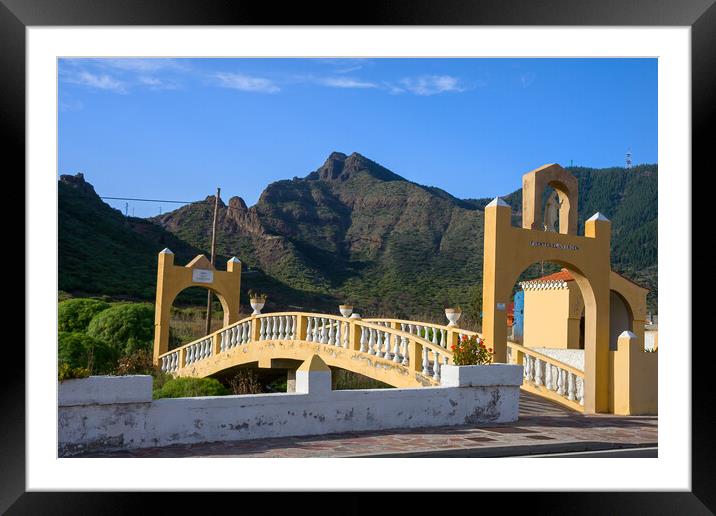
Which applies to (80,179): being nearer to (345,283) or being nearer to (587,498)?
(345,283)

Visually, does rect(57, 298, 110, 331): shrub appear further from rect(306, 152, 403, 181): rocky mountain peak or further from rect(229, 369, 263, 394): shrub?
rect(306, 152, 403, 181): rocky mountain peak

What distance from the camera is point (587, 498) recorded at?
7.18 m

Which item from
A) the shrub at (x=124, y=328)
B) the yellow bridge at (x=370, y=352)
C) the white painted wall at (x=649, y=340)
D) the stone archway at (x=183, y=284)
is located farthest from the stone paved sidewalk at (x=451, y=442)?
the shrub at (x=124, y=328)

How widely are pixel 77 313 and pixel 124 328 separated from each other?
2349 millimetres

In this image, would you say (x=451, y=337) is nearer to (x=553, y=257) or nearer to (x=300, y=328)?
(x=553, y=257)

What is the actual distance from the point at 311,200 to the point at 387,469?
185ft

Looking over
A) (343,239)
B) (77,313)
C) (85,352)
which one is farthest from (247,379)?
(343,239)

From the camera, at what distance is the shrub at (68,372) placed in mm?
8642

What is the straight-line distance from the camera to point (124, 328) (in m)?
24.0

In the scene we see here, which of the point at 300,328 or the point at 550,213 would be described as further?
the point at 300,328

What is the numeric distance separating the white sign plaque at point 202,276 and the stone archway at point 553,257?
1262 centimetres

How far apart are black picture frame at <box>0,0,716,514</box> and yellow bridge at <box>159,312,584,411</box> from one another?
5.81 m

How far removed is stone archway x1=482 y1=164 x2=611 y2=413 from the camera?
12438 millimetres

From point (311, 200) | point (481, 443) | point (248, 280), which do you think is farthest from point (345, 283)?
point (481, 443)
